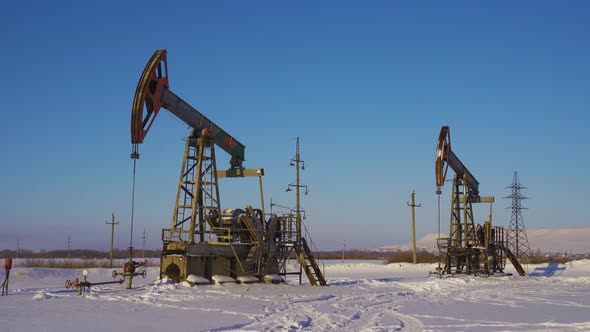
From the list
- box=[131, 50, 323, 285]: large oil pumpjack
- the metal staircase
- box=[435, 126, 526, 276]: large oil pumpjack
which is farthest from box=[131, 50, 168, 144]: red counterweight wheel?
box=[435, 126, 526, 276]: large oil pumpjack

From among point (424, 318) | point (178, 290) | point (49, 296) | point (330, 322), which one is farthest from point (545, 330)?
point (49, 296)

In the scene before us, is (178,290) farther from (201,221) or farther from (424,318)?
(424,318)

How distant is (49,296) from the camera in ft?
53.8

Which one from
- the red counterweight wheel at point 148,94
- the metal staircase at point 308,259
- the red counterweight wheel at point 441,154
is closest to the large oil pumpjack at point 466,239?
the red counterweight wheel at point 441,154

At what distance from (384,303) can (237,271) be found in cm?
710

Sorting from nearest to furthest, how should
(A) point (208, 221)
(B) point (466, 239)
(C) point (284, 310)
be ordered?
(C) point (284, 310), (A) point (208, 221), (B) point (466, 239)

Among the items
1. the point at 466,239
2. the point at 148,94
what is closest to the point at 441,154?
the point at 466,239

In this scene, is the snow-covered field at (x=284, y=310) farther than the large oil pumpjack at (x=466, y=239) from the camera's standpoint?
No

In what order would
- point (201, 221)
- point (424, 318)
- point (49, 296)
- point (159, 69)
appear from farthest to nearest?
1. point (201, 221)
2. point (159, 69)
3. point (49, 296)
4. point (424, 318)

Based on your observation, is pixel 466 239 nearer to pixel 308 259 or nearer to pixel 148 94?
pixel 308 259

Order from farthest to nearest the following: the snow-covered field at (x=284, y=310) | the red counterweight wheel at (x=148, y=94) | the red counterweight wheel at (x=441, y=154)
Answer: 1. the red counterweight wheel at (x=441, y=154)
2. the red counterweight wheel at (x=148, y=94)
3. the snow-covered field at (x=284, y=310)

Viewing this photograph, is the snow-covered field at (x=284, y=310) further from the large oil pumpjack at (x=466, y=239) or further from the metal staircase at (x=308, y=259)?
the large oil pumpjack at (x=466, y=239)

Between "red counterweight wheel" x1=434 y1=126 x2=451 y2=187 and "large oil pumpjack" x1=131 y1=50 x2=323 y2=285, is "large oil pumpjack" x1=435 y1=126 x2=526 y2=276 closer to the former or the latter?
"red counterweight wheel" x1=434 y1=126 x2=451 y2=187

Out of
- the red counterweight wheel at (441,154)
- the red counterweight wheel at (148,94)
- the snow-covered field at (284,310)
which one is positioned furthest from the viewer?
the red counterweight wheel at (441,154)
